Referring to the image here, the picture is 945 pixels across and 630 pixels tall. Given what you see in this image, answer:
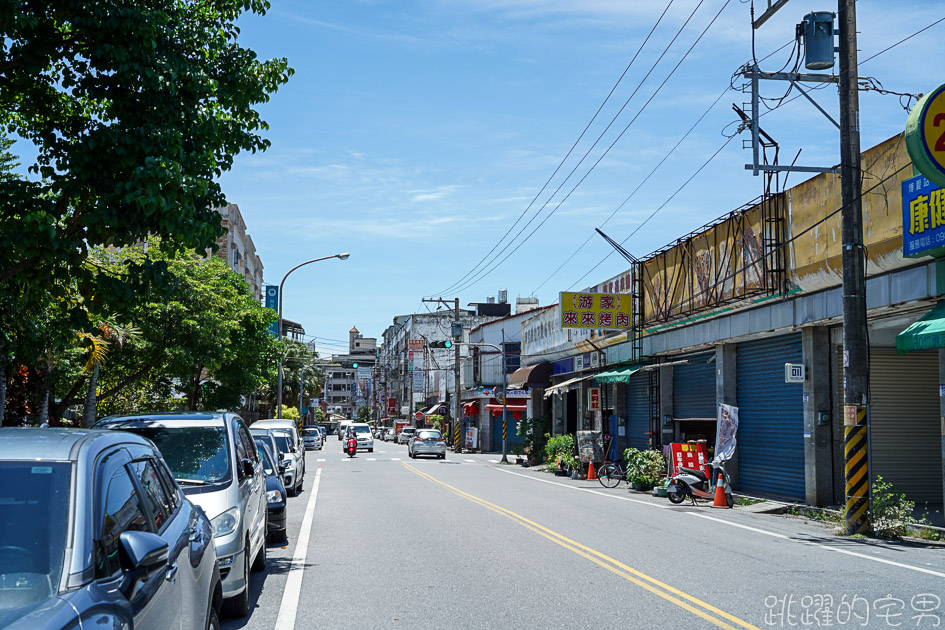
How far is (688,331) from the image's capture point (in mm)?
26125

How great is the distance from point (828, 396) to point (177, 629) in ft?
57.5

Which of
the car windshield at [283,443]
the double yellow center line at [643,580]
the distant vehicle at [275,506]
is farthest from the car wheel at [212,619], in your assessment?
the car windshield at [283,443]

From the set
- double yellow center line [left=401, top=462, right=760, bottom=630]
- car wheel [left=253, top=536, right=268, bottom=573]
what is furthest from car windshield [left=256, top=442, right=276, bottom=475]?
double yellow center line [left=401, top=462, right=760, bottom=630]

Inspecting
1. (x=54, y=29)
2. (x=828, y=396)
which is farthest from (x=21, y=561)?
(x=828, y=396)

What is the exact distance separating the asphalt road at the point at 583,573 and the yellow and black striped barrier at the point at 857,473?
606 mm

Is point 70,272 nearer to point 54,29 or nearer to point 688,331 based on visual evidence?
point 54,29

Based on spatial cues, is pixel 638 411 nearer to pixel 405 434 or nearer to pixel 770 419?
pixel 770 419

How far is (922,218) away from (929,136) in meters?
2.82

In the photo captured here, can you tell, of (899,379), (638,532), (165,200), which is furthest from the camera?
(899,379)

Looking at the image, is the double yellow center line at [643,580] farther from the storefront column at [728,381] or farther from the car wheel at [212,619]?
the storefront column at [728,381]

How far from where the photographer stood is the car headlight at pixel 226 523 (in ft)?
24.1

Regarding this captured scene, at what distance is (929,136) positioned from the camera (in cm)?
1256

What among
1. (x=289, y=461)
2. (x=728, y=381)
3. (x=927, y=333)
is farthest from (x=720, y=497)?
(x=289, y=461)

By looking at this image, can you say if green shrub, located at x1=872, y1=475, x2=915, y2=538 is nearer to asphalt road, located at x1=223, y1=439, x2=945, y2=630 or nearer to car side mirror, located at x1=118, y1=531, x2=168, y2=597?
A: asphalt road, located at x1=223, y1=439, x2=945, y2=630
